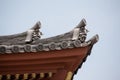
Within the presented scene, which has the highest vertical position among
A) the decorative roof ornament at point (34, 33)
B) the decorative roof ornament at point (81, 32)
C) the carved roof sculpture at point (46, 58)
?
the decorative roof ornament at point (81, 32)

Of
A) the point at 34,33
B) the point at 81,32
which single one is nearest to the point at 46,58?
the point at 34,33

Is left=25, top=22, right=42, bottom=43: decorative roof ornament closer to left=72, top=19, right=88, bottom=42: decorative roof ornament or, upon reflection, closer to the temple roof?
the temple roof

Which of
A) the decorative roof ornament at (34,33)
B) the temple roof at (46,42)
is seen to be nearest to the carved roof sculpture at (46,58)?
the temple roof at (46,42)

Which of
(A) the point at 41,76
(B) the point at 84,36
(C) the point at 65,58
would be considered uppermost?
(B) the point at 84,36

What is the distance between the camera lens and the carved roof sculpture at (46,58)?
6.08 metres

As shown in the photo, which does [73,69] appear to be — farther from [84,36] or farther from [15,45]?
[15,45]

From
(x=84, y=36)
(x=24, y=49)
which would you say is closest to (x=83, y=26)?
(x=84, y=36)

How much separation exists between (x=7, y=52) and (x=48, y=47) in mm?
839

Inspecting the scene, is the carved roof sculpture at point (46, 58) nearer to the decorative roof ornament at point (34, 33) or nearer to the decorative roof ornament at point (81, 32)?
the decorative roof ornament at point (81, 32)

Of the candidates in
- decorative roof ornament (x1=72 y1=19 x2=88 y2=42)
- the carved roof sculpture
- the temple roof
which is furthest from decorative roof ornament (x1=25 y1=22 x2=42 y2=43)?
decorative roof ornament (x1=72 y1=19 x2=88 y2=42)

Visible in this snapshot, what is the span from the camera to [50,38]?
658 cm

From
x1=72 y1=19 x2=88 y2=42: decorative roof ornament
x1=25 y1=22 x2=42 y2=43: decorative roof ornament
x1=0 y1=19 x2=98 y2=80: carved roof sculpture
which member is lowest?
x1=0 y1=19 x2=98 y2=80: carved roof sculpture

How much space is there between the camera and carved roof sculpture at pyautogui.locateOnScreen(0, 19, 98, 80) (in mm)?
6082

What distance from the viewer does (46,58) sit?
6082 millimetres
